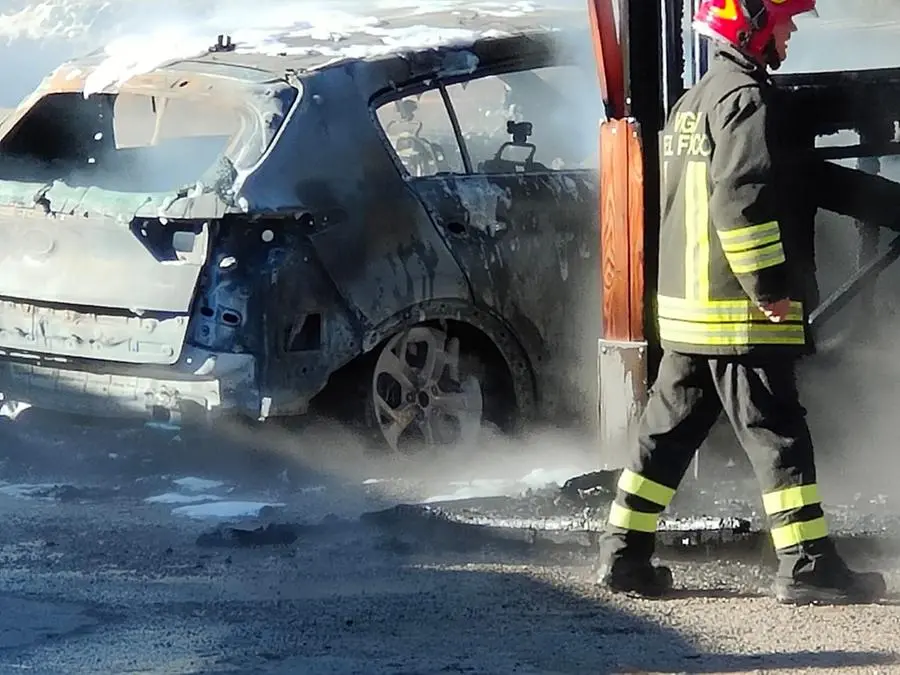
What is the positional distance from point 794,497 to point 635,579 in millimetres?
548

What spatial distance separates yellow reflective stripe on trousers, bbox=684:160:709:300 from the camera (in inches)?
217

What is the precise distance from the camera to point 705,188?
18.1 feet

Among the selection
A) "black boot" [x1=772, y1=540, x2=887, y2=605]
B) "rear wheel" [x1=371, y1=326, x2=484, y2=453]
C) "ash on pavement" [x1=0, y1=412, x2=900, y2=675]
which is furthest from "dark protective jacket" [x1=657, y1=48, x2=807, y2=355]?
"rear wheel" [x1=371, y1=326, x2=484, y2=453]

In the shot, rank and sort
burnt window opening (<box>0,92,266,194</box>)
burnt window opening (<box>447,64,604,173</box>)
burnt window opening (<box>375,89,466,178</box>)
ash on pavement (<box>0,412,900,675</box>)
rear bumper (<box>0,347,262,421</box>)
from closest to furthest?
ash on pavement (<box>0,412,900,675</box>)
rear bumper (<box>0,347,262,421</box>)
burnt window opening (<box>0,92,266,194</box>)
burnt window opening (<box>375,89,466,178</box>)
burnt window opening (<box>447,64,604,173</box>)

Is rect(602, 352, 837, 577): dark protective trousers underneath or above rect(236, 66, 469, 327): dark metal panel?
underneath

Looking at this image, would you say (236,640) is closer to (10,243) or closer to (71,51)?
(10,243)

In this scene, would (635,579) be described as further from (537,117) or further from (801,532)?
(537,117)

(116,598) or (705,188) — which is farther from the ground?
(705,188)

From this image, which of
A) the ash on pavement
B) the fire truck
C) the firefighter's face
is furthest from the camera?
the fire truck

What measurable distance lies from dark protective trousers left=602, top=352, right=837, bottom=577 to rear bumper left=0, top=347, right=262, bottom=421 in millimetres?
Result: 1534

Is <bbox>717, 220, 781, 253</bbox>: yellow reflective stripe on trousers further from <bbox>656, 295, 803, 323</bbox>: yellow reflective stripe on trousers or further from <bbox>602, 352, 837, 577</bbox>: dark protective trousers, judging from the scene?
<bbox>602, 352, 837, 577</bbox>: dark protective trousers

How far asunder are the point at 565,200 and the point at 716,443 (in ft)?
4.18

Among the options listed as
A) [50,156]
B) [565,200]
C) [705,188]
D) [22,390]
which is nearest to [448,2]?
[565,200]

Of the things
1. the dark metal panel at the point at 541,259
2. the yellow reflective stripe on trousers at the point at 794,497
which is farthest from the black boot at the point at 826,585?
the dark metal panel at the point at 541,259
